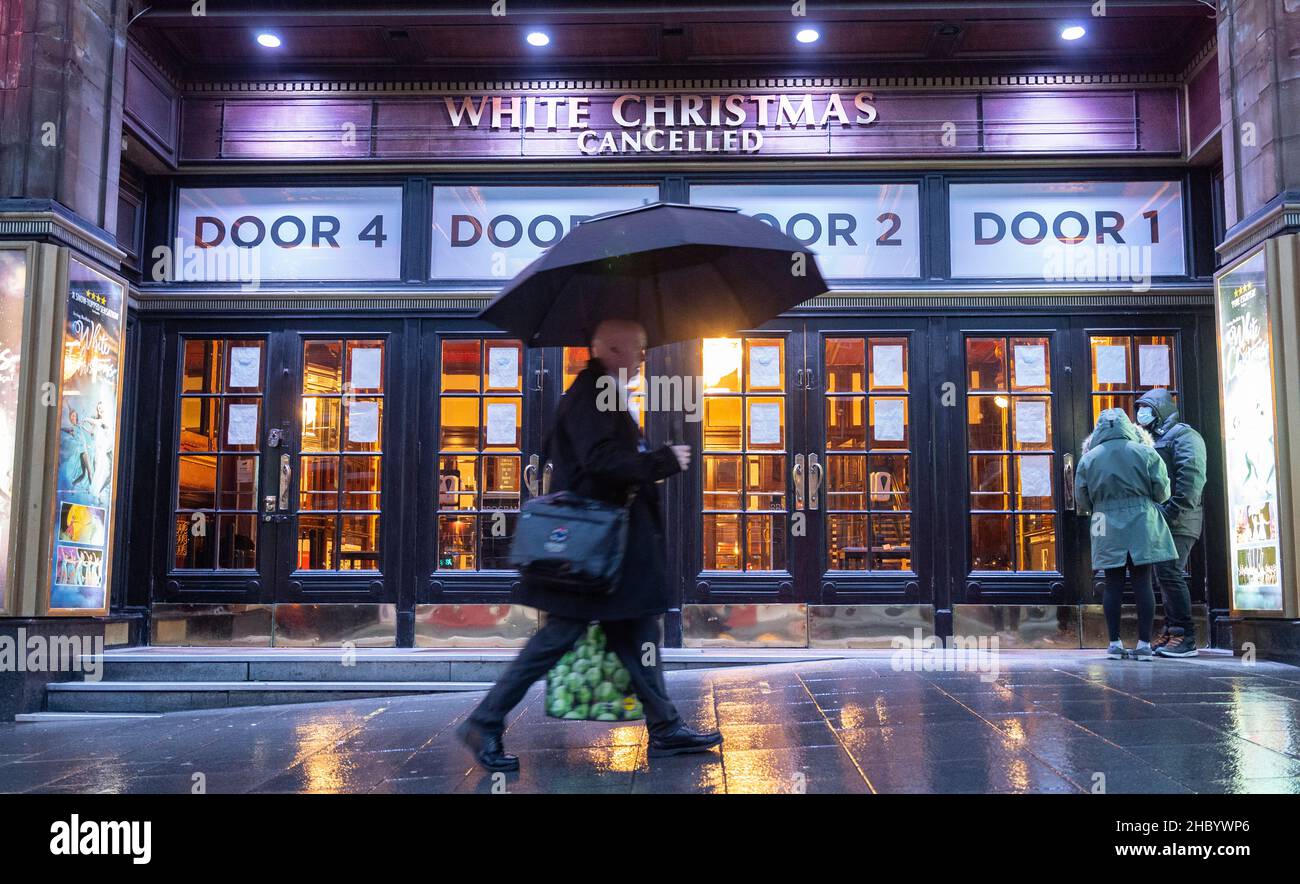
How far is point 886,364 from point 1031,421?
1.40 m

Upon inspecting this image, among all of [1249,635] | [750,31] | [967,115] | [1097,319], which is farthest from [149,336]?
[1249,635]

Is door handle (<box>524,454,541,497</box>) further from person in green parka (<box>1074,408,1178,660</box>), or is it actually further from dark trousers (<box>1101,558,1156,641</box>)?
dark trousers (<box>1101,558,1156,641</box>)

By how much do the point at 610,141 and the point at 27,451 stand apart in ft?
18.3

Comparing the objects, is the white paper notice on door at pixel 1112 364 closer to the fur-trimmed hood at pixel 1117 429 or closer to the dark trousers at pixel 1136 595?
the fur-trimmed hood at pixel 1117 429

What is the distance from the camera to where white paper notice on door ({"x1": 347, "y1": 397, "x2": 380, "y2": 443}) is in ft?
32.8

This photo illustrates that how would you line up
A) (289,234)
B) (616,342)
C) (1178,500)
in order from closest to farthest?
(616,342)
(1178,500)
(289,234)

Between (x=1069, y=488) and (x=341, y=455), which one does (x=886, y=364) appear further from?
(x=341, y=455)

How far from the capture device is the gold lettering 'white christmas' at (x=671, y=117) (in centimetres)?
1012

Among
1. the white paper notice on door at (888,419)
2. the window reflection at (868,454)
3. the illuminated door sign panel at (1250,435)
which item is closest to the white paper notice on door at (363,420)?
the window reflection at (868,454)

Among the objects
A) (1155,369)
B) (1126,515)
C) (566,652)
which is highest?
(1155,369)

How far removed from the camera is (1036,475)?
9.72m

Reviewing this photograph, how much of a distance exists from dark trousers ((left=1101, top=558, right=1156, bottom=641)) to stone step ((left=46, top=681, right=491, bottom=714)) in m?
4.94

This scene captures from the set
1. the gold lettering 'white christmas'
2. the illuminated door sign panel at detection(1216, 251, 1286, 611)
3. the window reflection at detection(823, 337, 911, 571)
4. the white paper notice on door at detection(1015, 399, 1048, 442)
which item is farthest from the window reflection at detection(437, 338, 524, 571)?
the illuminated door sign panel at detection(1216, 251, 1286, 611)

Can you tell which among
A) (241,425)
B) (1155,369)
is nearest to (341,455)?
(241,425)
